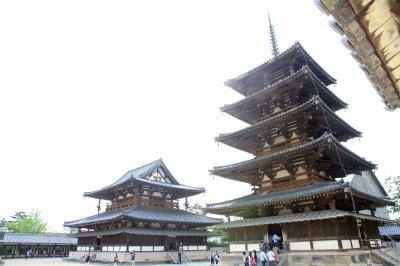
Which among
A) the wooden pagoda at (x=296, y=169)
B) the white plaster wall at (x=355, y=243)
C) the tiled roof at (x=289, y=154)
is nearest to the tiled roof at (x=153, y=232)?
the wooden pagoda at (x=296, y=169)

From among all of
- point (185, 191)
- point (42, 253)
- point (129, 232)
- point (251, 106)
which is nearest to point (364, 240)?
point (251, 106)

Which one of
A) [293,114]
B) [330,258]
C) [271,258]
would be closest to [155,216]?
[271,258]

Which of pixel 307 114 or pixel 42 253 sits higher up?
pixel 307 114

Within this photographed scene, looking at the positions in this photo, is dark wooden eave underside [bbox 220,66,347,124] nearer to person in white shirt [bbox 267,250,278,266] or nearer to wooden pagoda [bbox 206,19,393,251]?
wooden pagoda [bbox 206,19,393,251]

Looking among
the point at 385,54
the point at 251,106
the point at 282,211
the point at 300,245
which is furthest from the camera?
the point at 251,106

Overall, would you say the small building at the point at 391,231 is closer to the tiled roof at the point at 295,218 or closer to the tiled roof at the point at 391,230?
the tiled roof at the point at 391,230

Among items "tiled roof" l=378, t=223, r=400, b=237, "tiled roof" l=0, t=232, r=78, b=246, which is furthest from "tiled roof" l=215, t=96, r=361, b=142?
"tiled roof" l=0, t=232, r=78, b=246

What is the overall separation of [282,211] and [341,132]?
8.51m

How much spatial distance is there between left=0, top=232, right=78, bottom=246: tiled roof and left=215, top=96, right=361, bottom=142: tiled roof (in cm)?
4001

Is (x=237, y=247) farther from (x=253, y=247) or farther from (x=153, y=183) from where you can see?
(x=153, y=183)

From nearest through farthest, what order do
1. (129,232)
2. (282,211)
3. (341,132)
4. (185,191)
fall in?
(282,211) < (341,132) < (129,232) < (185,191)

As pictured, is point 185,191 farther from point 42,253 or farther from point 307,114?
point 42,253

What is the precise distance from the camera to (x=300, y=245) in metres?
18.0

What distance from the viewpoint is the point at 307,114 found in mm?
19891
